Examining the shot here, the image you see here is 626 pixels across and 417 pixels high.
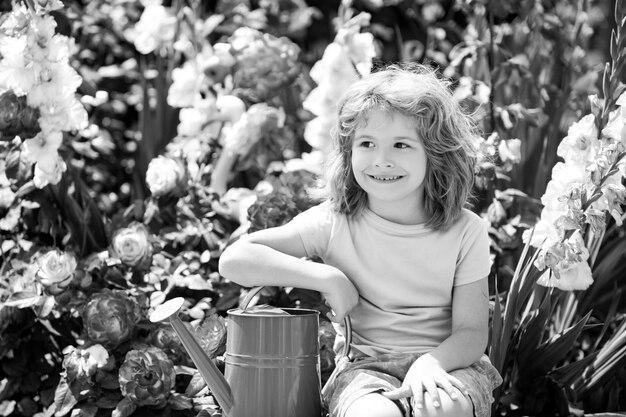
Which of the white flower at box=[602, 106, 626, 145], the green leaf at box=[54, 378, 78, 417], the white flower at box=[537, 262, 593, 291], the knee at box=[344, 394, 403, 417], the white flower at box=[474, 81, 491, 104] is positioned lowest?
the green leaf at box=[54, 378, 78, 417]

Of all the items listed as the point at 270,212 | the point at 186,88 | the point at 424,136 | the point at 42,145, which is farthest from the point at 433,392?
the point at 186,88

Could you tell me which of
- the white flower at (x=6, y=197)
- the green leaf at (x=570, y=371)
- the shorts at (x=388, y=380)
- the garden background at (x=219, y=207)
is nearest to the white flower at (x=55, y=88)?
the garden background at (x=219, y=207)

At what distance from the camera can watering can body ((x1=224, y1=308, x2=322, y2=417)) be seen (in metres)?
1.69

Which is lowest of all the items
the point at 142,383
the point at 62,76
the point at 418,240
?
the point at 142,383

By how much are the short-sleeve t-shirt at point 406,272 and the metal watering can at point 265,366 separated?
0.19 meters

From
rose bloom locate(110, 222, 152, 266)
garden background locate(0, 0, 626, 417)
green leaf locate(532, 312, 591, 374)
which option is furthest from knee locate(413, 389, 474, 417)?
rose bloom locate(110, 222, 152, 266)

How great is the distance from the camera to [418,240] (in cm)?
184

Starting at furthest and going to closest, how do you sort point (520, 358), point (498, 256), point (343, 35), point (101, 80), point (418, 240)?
point (101, 80) < point (343, 35) < point (498, 256) < point (520, 358) < point (418, 240)

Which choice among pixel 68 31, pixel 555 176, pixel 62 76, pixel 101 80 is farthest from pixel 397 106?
pixel 101 80

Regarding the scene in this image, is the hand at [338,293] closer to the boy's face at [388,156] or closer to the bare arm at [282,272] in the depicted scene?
the bare arm at [282,272]

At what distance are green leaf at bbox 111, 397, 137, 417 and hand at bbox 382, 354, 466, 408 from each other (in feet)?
2.11

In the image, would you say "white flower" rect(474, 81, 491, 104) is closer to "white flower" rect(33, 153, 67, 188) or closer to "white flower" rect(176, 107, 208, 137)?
"white flower" rect(176, 107, 208, 137)

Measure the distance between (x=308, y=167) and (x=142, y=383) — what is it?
878 mm

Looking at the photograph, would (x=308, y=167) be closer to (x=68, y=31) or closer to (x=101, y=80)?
(x=68, y=31)
